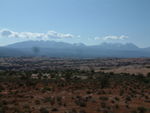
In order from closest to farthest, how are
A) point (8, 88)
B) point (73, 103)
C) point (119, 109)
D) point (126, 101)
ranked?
point (119, 109), point (73, 103), point (126, 101), point (8, 88)

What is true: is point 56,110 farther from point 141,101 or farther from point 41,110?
point 141,101

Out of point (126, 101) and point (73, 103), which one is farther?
point (126, 101)

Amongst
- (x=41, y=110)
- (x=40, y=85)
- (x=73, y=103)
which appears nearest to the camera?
(x=41, y=110)

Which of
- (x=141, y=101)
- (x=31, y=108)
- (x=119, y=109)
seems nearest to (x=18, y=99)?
(x=31, y=108)

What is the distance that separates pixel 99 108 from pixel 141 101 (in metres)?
5.49

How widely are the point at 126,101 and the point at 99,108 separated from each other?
3988 millimetres

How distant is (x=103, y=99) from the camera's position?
20.9 m

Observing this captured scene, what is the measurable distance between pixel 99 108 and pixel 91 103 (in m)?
2.01

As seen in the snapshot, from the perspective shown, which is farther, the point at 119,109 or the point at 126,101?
the point at 126,101

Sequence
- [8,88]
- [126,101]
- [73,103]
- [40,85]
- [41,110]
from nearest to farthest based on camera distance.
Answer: [41,110]
[73,103]
[126,101]
[8,88]
[40,85]

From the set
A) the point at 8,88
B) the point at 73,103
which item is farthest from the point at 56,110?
the point at 8,88

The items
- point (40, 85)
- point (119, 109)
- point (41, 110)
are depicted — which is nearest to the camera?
point (41, 110)

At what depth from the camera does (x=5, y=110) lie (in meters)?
16.1

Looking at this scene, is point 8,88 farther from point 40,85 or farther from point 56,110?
point 56,110
